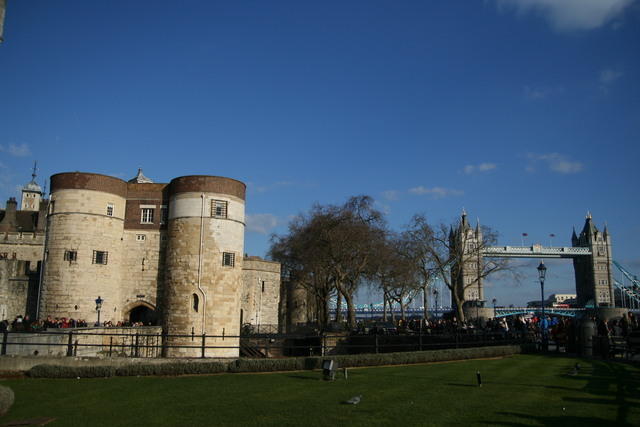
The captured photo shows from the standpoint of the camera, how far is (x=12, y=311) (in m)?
40.5

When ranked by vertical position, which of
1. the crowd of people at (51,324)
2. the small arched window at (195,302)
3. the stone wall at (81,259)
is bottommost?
the crowd of people at (51,324)

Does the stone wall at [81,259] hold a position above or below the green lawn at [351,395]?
above

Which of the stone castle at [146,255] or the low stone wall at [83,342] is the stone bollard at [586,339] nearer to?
the low stone wall at [83,342]

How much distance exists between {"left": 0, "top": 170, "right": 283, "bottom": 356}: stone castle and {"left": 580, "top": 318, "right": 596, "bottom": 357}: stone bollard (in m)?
22.2

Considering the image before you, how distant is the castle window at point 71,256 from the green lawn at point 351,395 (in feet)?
71.9

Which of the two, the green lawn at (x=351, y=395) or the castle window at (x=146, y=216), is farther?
the castle window at (x=146, y=216)

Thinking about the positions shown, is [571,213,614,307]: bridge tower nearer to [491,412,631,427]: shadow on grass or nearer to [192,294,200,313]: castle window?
[192,294,200,313]: castle window

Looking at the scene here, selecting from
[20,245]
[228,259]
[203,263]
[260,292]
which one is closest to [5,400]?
[203,263]

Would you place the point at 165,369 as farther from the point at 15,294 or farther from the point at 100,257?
the point at 15,294

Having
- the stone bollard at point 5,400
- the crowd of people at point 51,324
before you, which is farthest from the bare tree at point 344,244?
the stone bollard at point 5,400

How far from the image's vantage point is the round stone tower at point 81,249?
36.6 metres

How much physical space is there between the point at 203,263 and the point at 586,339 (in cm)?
2447

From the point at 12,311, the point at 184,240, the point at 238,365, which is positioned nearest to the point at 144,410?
the point at 238,365

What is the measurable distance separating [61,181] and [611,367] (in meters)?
36.2
